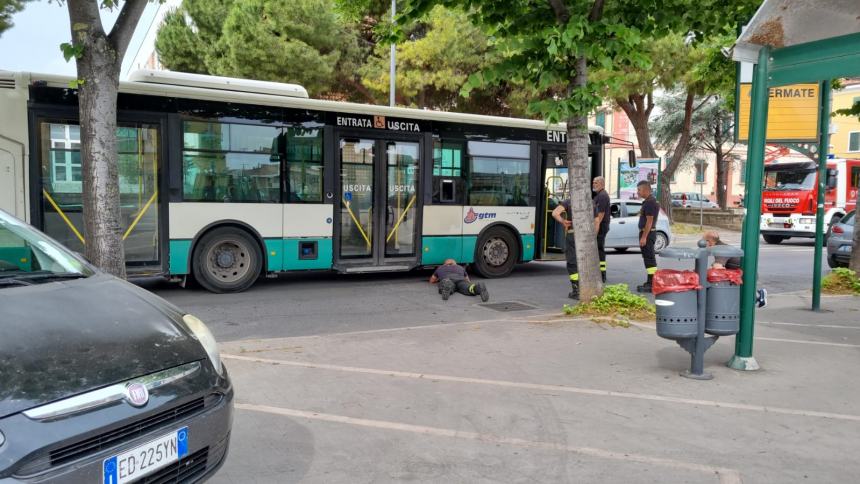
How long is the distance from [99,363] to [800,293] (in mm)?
10995

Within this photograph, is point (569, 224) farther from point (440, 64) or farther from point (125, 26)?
point (440, 64)

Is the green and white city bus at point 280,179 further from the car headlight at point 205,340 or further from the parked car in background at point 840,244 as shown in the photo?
the car headlight at point 205,340

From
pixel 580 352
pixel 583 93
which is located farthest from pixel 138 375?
pixel 583 93

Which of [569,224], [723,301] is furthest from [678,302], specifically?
[569,224]

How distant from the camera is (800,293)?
10.8 metres

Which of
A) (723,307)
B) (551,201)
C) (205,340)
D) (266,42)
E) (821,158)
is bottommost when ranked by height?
(723,307)

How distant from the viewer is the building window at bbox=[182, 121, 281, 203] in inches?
376

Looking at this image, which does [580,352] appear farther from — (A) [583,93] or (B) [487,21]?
(B) [487,21]

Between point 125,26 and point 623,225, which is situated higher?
point 125,26

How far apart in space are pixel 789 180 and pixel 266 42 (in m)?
18.4

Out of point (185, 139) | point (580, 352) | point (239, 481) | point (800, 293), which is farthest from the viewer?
point (800, 293)

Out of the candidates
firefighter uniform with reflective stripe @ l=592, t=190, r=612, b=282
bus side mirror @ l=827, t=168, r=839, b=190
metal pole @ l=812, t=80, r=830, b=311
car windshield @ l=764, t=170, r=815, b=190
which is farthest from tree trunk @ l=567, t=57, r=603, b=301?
bus side mirror @ l=827, t=168, r=839, b=190

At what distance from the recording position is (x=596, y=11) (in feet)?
26.6

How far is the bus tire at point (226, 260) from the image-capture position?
31.8 feet
